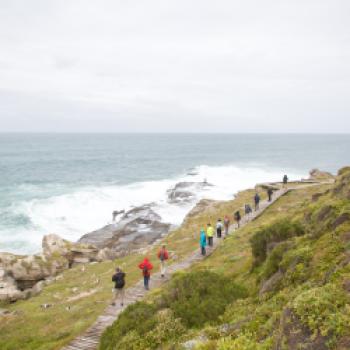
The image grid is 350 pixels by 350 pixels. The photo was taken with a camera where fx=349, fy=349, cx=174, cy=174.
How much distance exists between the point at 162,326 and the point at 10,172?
348 ft

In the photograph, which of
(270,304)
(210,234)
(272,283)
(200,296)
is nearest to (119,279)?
(200,296)

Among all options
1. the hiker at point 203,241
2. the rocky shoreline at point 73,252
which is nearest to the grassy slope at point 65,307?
the rocky shoreline at point 73,252

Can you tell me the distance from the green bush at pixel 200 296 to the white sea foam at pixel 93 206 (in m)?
33.1

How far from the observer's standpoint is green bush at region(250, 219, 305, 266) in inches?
565

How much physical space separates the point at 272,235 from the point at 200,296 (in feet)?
15.7

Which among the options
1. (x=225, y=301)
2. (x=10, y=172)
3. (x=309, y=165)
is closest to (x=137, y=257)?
(x=225, y=301)

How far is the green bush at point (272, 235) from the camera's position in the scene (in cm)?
1435

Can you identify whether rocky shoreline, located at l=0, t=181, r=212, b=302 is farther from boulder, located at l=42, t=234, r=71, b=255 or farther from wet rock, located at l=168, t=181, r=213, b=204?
wet rock, located at l=168, t=181, r=213, b=204

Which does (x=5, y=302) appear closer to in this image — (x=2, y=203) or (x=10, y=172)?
(x=2, y=203)

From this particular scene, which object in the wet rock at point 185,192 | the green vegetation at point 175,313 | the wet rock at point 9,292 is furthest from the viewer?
the wet rock at point 185,192

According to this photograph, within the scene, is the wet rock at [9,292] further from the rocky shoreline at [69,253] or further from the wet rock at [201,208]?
the wet rock at [201,208]

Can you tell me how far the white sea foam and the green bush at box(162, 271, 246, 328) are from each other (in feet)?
109

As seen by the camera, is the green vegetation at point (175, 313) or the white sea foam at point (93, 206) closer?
the green vegetation at point (175, 313)

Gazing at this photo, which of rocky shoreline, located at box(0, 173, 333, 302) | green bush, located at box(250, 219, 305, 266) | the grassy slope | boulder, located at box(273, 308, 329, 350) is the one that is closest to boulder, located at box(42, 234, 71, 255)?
rocky shoreline, located at box(0, 173, 333, 302)
